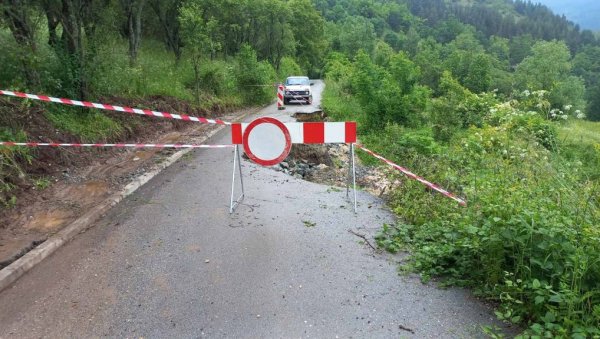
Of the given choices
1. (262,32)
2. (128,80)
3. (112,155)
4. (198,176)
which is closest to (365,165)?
(198,176)

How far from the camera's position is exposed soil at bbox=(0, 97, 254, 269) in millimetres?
5422

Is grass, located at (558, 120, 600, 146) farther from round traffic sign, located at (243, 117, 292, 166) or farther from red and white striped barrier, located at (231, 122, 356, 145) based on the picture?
round traffic sign, located at (243, 117, 292, 166)

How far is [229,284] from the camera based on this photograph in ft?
13.9

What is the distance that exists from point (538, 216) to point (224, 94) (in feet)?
65.4

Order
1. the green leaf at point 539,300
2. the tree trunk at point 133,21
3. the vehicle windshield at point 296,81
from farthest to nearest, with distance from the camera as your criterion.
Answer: the vehicle windshield at point 296,81
the tree trunk at point 133,21
the green leaf at point 539,300

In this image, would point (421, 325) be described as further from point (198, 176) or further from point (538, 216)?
point (198, 176)

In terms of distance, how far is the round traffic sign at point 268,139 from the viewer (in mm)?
6031

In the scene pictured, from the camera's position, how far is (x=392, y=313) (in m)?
3.77

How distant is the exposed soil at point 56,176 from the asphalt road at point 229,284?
21.1 inches

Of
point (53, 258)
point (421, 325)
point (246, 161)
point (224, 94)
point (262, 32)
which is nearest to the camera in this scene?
point (421, 325)

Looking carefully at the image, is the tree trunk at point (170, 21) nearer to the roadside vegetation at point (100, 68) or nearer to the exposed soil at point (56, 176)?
the roadside vegetation at point (100, 68)

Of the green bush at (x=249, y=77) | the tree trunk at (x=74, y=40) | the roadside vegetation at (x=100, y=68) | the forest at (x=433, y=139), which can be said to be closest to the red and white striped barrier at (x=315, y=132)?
the forest at (x=433, y=139)

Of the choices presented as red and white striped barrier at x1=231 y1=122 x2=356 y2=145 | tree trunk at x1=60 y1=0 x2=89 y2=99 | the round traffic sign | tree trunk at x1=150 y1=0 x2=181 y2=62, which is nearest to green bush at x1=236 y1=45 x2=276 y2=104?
tree trunk at x1=150 y1=0 x2=181 y2=62

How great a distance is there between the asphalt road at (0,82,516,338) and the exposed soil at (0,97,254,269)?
1.76ft
